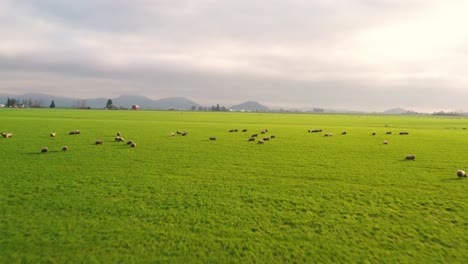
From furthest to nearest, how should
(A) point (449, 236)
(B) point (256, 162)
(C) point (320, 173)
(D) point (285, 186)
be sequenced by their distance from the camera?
(B) point (256, 162)
(C) point (320, 173)
(D) point (285, 186)
(A) point (449, 236)

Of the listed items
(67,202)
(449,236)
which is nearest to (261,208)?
(449,236)

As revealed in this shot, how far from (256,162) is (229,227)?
31.6 ft

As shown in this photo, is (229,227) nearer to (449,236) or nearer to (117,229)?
(117,229)

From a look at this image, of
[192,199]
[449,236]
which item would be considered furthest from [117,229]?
[449,236]

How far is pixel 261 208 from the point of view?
10.3m

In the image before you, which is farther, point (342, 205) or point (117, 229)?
point (342, 205)

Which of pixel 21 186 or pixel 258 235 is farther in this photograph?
pixel 21 186

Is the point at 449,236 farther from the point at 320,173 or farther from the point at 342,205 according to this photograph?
the point at 320,173

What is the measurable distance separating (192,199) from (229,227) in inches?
106

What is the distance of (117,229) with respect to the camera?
8.59 m

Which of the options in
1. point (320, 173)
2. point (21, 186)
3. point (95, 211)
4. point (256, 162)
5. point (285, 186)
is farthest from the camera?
point (256, 162)

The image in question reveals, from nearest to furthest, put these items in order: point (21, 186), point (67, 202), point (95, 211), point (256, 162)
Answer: point (95, 211) < point (67, 202) < point (21, 186) < point (256, 162)

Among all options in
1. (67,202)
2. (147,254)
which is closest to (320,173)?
(147,254)

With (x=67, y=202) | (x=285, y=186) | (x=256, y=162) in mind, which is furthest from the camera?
(x=256, y=162)
